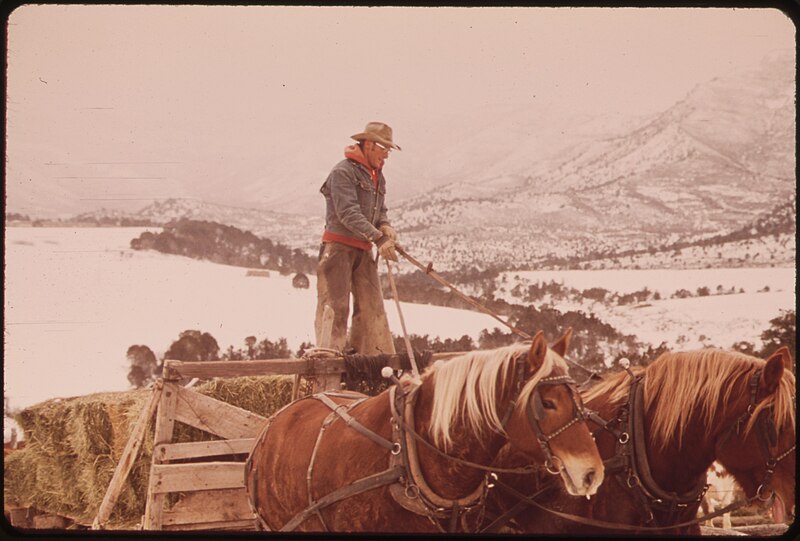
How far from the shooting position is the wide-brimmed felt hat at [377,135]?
5016 millimetres

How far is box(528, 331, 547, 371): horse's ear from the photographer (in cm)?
337

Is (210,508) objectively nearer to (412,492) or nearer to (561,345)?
(412,492)

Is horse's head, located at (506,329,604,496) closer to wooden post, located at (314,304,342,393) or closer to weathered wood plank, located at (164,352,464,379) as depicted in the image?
weathered wood plank, located at (164,352,464,379)

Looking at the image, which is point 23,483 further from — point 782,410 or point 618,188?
point 618,188

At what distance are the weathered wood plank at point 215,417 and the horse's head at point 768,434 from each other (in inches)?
97.6

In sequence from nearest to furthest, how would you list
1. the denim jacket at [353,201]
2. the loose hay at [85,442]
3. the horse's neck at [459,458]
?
the horse's neck at [459,458] < the denim jacket at [353,201] < the loose hay at [85,442]

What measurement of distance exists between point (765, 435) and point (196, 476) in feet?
9.40

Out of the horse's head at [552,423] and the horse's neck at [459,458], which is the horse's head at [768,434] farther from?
the horse's neck at [459,458]

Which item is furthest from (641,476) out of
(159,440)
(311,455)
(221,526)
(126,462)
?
(126,462)

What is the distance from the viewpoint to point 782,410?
11.7 ft

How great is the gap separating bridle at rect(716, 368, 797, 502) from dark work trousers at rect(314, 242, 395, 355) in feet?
7.21

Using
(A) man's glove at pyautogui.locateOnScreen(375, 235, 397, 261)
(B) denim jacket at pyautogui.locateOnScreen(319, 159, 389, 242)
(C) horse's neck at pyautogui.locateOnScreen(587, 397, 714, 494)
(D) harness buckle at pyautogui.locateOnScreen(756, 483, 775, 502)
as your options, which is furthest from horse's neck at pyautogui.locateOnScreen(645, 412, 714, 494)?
(B) denim jacket at pyautogui.locateOnScreen(319, 159, 389, 242)

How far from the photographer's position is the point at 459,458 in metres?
3.56

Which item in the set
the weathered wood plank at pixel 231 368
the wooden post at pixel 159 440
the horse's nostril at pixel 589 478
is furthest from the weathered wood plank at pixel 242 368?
the horse's nostril at pixel 589 478
